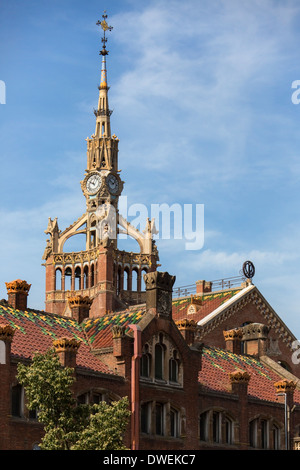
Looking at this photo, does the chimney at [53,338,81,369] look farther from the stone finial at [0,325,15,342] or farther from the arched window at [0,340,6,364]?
the arched window at [0,340,6,364]

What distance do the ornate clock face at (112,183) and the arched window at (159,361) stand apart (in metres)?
48.4

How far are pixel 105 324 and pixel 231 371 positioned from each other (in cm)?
925

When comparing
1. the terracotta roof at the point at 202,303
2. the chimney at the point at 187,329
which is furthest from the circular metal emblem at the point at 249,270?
the chimney at the point at 187,329

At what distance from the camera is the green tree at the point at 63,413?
48.2 m

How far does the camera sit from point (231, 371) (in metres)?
68.3

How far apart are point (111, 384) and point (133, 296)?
47074 millimetres

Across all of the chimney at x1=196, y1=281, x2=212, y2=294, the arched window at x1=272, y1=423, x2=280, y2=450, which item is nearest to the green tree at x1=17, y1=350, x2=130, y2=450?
the arched window at x1=272, y1=423, x2=280, y2=450

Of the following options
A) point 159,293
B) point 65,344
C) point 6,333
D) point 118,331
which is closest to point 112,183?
point 159,293

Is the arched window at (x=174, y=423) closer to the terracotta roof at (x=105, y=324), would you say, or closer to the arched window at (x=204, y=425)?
the arched window at (x=204, y=425)

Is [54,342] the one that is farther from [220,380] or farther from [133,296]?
[133,296]

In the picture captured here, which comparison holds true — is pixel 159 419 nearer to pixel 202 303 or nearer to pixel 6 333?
pixel 6 333
